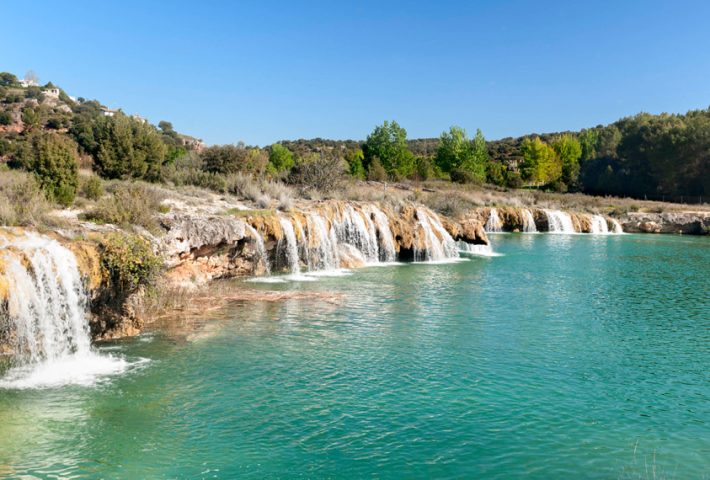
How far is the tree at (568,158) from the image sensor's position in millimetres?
94425

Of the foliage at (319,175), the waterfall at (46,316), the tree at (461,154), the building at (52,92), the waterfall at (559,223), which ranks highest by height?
the building at (52,92)

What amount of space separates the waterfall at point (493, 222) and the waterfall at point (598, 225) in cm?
955

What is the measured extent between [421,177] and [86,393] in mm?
82846

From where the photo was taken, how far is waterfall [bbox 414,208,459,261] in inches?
1154

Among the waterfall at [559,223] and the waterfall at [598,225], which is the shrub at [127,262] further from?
the waterfall at [598,225]

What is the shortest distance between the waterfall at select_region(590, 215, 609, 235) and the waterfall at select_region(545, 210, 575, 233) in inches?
83.7

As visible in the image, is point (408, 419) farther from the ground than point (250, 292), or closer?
closer

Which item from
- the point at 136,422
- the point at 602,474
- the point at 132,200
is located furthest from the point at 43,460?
the point at 132,200

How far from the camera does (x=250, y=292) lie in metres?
Result: 18.9

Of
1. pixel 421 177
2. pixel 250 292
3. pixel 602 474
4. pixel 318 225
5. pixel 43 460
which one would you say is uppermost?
pixel 421 177

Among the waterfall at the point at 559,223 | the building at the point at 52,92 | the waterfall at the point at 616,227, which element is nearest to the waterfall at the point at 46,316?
the waterfall at the point at 559,223

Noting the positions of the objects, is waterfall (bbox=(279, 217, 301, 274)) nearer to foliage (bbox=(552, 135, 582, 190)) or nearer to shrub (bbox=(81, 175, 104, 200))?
shrub (bbox=(81, 175, 104, 200))

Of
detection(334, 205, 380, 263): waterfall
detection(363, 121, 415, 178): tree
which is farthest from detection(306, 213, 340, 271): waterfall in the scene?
detection(363, 121, 415, 178): tree

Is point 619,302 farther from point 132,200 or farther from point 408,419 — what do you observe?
point 132,200
